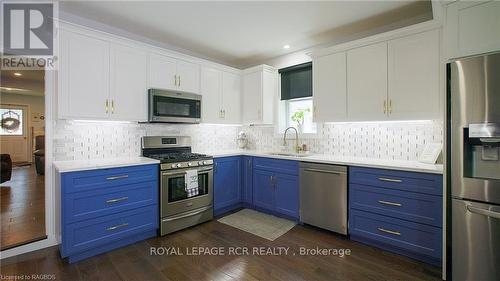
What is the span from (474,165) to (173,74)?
3.27 m

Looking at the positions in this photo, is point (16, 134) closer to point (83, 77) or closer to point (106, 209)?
point (83, 77)

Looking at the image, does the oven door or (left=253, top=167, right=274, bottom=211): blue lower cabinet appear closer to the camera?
the oven door

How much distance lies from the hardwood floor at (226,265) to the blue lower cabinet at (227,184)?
2.90 feet

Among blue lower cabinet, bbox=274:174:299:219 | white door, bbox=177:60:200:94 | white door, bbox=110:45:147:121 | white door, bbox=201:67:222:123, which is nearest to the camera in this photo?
white door, bbox=110:45:147:121

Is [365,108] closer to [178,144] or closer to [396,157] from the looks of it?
[396,157]

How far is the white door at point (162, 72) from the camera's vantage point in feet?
9.89

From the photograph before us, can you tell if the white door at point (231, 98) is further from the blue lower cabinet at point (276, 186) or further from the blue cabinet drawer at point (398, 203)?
the blue cabinet drawer at point (398, 203)

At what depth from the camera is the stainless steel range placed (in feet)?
9.12

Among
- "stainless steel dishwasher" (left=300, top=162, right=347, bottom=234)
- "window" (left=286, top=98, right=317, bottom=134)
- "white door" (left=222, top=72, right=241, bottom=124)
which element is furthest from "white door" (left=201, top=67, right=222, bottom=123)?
"stainless steel dishwasher" (left=300, top=162, right=347, bottom=234)

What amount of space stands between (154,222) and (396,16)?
3.66m

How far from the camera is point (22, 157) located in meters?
6.35

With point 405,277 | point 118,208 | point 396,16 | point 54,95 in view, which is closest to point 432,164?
point 405,277

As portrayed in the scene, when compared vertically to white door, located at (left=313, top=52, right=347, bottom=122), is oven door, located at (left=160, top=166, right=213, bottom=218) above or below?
below

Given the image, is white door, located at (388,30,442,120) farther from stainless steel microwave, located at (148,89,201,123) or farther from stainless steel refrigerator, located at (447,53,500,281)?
stainless steel microwave, located at (148,89,201,123)
